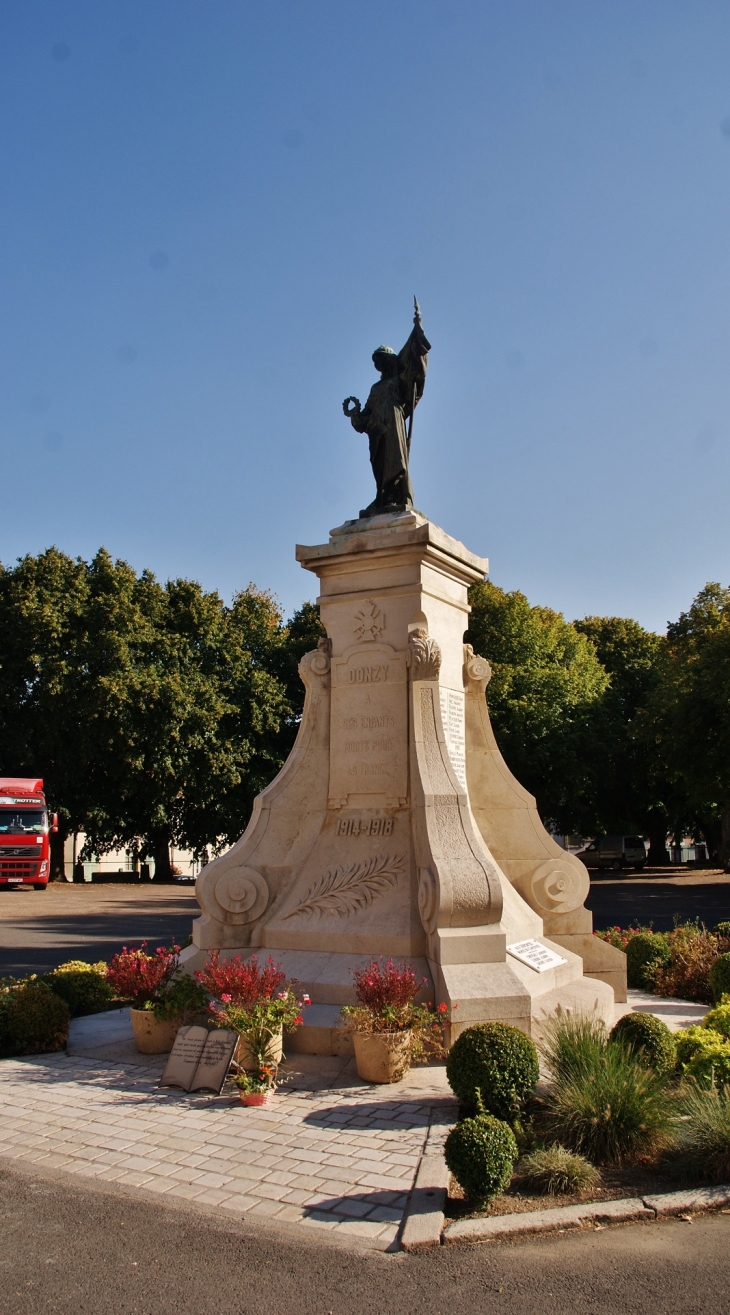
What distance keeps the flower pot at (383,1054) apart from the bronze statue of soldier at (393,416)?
215 inches

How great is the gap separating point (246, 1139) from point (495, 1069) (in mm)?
1710

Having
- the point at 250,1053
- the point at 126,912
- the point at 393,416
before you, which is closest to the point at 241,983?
the point at 250,1053

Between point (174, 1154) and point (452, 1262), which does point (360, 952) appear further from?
point (452, 1262)

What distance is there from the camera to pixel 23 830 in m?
31.7

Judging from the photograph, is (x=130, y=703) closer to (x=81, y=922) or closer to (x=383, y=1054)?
(x=81, y=922)

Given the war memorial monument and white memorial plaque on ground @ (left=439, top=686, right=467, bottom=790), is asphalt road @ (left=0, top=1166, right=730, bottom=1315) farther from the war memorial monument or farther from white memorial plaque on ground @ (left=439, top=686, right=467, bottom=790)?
white memorial plaque on ground @ (left=439, top=686, right=467, bottom=790)

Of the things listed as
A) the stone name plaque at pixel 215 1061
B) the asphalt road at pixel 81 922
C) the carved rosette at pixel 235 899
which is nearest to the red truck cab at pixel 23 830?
the asphalt road at pixel 81 922

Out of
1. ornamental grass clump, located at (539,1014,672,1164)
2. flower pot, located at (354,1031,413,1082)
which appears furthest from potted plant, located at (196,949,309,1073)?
ornamental grass clump, located at (539,1014,672,1164)

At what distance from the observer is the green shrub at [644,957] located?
12328 mm

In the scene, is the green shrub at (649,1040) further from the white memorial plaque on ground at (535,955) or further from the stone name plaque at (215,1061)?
the stone name plaque at (215,1061)

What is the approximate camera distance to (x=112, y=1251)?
4930 millimetres

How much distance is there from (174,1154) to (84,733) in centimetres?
2900

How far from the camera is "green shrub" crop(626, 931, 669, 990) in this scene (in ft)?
40.4

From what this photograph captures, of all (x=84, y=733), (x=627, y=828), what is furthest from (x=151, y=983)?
(x=627, y=828)
